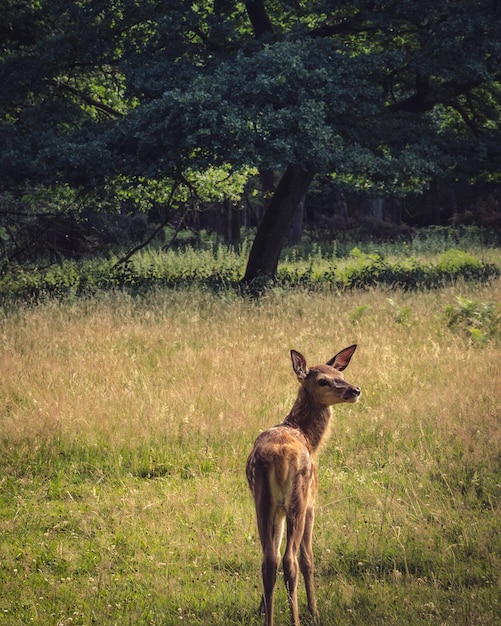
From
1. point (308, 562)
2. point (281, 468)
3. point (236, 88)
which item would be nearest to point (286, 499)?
point (281, 468)

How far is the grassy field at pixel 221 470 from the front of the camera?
4727 mm

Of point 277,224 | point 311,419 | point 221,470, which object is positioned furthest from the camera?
point 277,224

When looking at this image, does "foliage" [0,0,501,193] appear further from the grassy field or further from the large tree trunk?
the grassy field

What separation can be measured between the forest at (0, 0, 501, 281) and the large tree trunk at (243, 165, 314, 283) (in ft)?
0.09

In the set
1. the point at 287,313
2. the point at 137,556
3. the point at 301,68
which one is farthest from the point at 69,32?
the point at 137,556

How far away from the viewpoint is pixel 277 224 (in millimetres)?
18484

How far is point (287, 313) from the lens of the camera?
13133 mm

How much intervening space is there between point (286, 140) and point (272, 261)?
4.62 m

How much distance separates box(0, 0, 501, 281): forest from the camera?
14.4 metres

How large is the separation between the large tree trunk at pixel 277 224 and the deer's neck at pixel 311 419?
44.7 ft

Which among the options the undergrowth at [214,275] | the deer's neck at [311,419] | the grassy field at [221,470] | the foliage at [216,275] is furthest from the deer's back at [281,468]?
the undergrowth at [214,275]

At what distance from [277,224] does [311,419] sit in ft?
46.0

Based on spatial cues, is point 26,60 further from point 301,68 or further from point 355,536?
point 355,536

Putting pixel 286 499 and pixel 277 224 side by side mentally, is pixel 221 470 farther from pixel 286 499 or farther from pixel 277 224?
pixel 277 224
